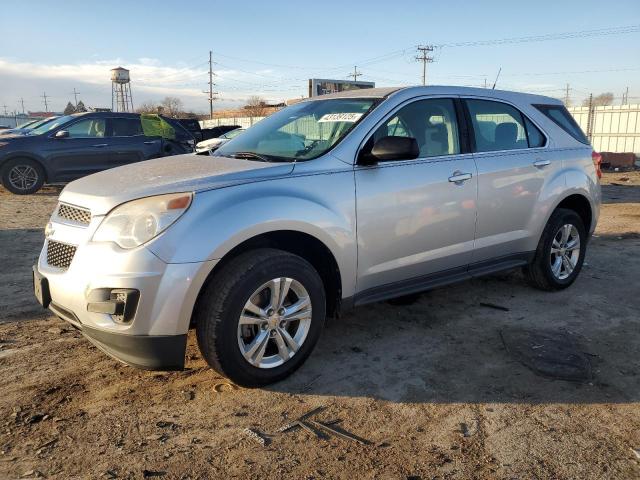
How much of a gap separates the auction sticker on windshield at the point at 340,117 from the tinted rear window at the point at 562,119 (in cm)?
212

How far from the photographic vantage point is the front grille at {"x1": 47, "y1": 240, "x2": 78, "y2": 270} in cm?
300

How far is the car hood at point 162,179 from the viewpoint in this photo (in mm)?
2926

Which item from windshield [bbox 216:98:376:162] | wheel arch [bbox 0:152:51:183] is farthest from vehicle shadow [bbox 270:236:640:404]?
wheel arch [bbox 0:152:51:183]

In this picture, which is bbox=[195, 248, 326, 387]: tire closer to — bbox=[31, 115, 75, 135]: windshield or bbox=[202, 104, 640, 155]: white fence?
bbox=[31, 115, 75, 135]: windshield

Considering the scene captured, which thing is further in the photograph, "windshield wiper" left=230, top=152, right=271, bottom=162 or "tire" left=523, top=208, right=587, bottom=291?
"tire" left=523, top=208, right=587, bottom=291

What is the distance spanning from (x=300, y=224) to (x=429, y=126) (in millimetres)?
1513

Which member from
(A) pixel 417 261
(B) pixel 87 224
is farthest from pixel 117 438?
(A) pixel 417 261

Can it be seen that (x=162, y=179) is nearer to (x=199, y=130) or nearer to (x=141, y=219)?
(x=141, y=219)

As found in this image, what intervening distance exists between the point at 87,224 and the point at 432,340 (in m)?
2.46

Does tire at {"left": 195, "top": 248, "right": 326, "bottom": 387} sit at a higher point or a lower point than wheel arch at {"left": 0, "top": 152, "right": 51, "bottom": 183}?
lower

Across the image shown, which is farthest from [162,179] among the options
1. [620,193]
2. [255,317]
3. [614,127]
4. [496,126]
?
[614,127]

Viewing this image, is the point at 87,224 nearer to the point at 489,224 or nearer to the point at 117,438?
the point at 117,438

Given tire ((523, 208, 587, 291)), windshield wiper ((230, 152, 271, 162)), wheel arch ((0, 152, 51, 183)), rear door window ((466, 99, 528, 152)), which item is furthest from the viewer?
wheel arch ((0, 152, 51, 183))

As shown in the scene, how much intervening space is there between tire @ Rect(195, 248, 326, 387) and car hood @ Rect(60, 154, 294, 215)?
455mm
